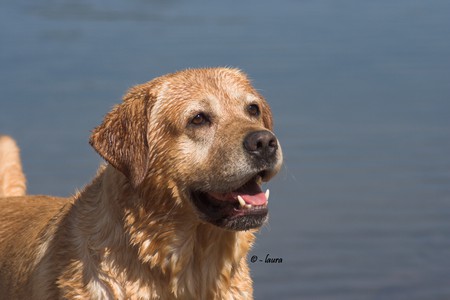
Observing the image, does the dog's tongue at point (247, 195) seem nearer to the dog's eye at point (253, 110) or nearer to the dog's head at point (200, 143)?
the dog's head at point (200, 143)

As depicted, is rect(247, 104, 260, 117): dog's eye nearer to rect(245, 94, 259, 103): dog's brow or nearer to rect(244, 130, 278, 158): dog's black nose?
rect(245, 94, 259, 103): dog's brow

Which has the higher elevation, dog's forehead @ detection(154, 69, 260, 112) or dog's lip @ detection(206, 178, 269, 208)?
dog's forehead @ detection(154, 69, 260, 112)

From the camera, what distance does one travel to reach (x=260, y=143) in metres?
6.04

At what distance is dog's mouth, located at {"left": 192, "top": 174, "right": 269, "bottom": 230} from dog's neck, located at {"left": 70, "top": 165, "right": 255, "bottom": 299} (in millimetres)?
115

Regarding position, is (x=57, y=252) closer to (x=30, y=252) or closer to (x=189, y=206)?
(x=30, y=252)

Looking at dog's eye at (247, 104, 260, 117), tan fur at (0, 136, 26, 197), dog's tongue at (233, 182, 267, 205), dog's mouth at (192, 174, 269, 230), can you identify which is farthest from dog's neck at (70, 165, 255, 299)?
tan fur at (0, 136, 26, 197)

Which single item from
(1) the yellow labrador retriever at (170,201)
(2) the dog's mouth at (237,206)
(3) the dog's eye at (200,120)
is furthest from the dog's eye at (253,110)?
(2) the dog's mouth at (237,206)

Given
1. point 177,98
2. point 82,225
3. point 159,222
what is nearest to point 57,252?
point 82,225

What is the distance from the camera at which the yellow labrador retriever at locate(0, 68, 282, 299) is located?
20.3 ft

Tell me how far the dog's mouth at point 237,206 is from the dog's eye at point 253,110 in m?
0.49

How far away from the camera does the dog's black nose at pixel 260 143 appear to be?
19.8 ft

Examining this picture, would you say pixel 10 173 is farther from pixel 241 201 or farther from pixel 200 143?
pixel 241 201

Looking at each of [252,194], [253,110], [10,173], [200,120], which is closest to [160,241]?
[252,194]

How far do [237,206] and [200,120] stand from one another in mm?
549
